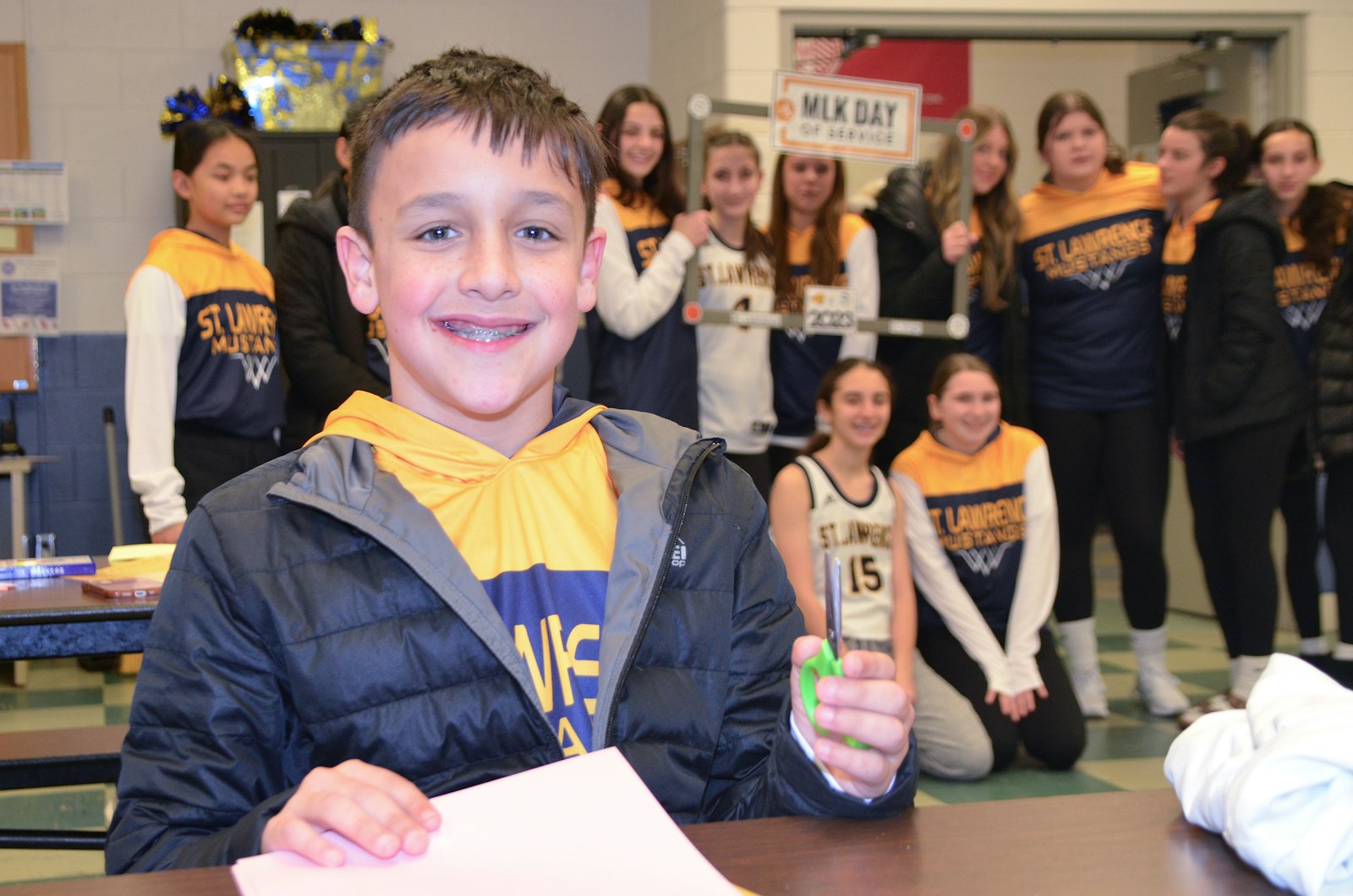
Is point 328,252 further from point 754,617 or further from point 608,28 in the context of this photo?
point 608,28

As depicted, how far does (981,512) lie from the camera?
3.45 meters

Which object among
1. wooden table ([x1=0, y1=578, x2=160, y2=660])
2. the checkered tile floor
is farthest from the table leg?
wooden table ([x1=0, y1=578, x2=160, y2=660])

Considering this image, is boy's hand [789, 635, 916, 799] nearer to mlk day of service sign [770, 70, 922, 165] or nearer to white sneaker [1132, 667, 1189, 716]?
mlk day of service sign [770, 70, 922, 165]

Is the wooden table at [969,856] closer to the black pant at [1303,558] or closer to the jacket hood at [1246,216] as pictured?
the jacket hood at [1246,216]

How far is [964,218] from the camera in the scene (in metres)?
3.63

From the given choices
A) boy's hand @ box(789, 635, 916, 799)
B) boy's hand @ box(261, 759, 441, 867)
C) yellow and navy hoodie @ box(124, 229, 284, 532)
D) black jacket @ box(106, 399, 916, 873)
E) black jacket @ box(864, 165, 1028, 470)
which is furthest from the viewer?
black jacket @ box(864, 165, 1028, 470)

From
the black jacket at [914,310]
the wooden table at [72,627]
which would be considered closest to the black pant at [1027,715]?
the black jacket at [914,310]

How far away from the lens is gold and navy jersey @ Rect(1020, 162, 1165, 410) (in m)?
3.70

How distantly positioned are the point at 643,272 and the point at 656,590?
251 centimetres

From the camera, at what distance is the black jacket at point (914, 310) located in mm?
3744

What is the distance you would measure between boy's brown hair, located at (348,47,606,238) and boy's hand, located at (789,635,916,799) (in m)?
0.52

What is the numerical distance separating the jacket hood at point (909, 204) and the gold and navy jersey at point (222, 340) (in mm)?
1820

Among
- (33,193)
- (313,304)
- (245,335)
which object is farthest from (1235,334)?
(33,193)

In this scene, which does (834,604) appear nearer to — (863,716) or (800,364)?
(863,716)
